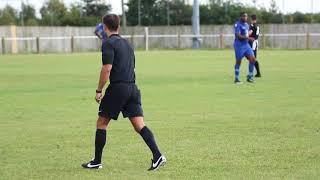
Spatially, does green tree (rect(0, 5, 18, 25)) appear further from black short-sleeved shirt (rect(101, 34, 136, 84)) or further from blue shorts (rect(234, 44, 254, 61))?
black short-sleeved shirt (rect(101, 34, 136, 84))

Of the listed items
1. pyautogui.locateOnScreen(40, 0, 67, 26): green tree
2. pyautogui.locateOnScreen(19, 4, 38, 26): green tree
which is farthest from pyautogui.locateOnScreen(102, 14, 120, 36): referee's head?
pyautogui.locateOnScreen(40, 0, 67, 26): green tree

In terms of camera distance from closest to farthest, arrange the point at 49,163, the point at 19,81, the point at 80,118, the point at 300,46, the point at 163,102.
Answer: the point at 49,163
the point at 80,118
the point at 163,102
the point at 19,81
the point at 300,46

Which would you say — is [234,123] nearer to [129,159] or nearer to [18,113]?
[129,159]

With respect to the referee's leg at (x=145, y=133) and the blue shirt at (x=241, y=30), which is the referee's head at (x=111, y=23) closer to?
the referee's leg at (x=145, y=133)

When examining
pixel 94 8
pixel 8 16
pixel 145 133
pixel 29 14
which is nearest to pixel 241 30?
pixel 145 133

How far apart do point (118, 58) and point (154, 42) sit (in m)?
52.0

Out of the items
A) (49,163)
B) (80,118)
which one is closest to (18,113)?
(80,118)

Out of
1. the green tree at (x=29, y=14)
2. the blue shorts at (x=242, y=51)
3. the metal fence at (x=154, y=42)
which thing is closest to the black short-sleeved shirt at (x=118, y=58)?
the blue shorts at (x=242, y=51)

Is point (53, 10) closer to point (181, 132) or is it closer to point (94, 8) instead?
point (94, 8)

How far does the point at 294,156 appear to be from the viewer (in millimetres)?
8719

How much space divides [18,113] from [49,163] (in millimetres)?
5419

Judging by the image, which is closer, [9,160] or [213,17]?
[9,160]

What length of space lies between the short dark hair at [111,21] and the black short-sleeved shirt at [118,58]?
10 cm

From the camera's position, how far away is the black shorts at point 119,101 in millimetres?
7956
